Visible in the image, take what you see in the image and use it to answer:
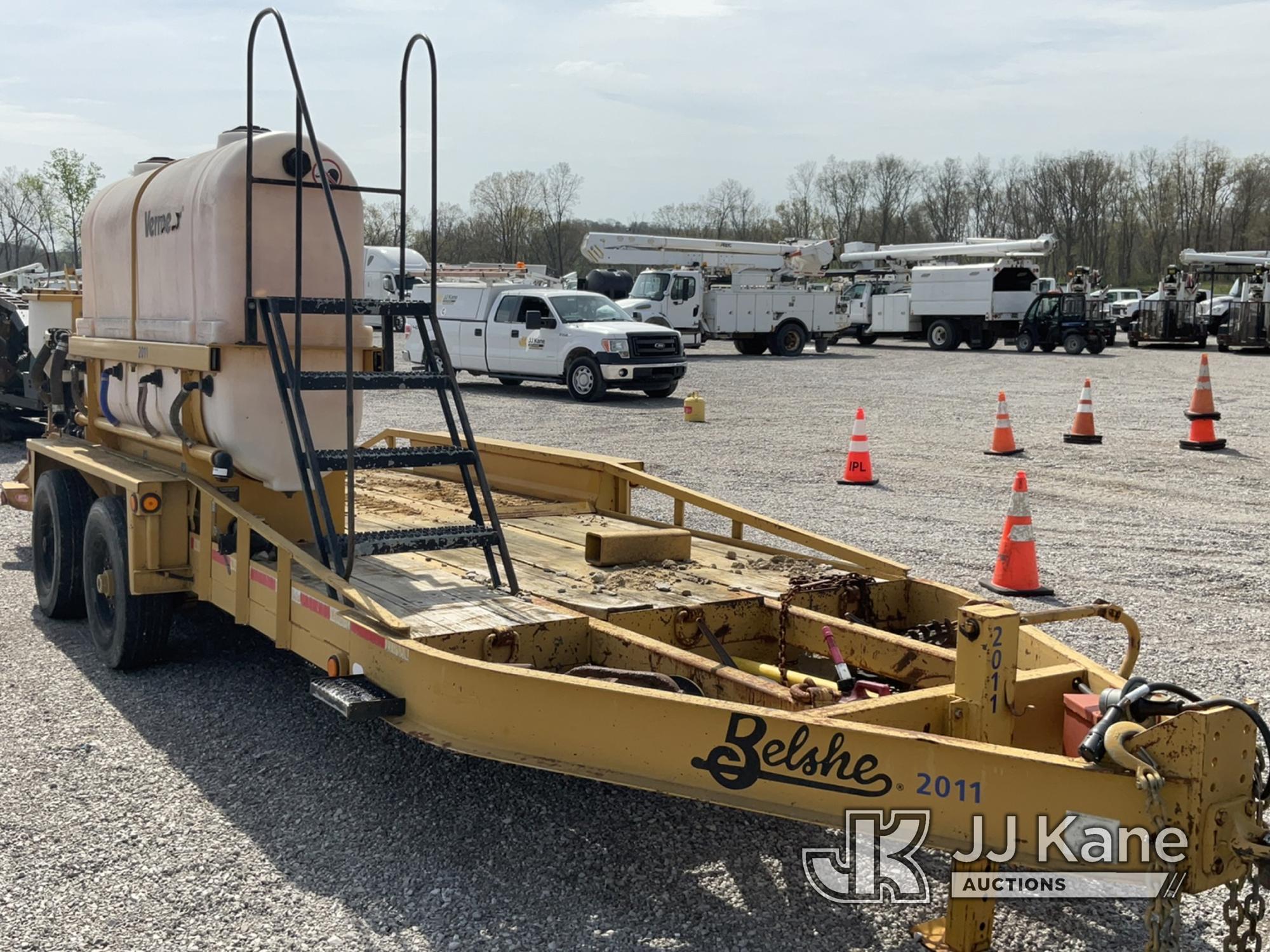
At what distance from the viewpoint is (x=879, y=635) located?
4.42m

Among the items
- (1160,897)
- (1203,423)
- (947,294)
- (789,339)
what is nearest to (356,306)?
(1160,897)

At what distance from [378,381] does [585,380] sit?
16390 mm

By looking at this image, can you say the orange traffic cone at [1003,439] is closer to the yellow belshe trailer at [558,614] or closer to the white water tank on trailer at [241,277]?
the yellow belshe trailer at [558,614]

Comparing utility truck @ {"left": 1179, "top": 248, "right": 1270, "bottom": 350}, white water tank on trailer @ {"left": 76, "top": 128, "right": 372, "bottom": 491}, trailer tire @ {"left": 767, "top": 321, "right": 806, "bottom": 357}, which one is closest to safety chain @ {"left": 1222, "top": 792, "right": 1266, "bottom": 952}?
white water tank on trailer @ {"left": 76, "top": 128, "right": 372, "bottom": 491}

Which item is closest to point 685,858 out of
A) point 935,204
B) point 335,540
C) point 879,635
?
point 879,635

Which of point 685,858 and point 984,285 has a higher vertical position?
point 984,285

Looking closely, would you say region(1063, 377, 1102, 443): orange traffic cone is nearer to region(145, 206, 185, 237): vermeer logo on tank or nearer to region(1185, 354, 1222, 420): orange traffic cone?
region(1185, 354, 1222, 420): orange traffic cone

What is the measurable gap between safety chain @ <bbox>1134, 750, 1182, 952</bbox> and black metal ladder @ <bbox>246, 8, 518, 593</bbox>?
101 inches

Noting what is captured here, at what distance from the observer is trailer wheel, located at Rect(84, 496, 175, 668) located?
5.84 meters

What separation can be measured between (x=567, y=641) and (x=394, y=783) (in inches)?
36.5

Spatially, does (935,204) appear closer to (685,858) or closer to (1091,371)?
(1091,371)

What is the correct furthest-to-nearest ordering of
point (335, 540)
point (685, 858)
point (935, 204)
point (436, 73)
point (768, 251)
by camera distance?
point (935, 204) < point (768, 251) < point (436, 73) < point (335, 540) < point (685, 858)

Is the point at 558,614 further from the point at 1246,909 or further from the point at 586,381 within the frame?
the point at 586,381

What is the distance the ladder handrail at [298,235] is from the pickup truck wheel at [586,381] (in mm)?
15587
